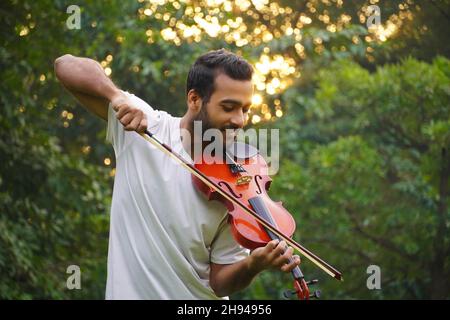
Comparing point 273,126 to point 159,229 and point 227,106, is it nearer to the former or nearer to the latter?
point 227,106

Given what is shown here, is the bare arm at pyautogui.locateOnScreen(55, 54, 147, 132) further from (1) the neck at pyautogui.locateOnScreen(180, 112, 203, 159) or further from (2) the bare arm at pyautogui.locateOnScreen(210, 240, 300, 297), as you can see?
(2) the bare arm at pyautogui.locateOnScreen(210, 240, 300, 297)

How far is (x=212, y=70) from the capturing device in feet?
9.75

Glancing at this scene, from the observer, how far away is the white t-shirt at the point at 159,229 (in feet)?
8.90

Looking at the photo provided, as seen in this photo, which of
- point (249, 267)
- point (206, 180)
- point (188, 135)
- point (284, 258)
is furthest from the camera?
point (188, 135)

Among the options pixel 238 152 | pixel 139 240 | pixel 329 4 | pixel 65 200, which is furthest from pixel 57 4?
pixel 139 240

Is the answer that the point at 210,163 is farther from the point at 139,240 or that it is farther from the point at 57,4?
the point at 57,4

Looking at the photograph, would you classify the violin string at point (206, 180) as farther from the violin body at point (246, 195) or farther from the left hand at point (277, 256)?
the left hand at point (277, 256)

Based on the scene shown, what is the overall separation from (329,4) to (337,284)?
242 centimetres

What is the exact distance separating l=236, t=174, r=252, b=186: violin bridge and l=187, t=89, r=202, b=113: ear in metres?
0.29

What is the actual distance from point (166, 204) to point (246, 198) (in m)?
0.32

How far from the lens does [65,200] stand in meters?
6.64

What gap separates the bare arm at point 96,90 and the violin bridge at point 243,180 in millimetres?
443

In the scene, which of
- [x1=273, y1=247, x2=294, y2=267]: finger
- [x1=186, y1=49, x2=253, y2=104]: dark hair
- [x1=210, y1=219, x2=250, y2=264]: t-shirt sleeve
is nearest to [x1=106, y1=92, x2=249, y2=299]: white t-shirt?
[x1=210, y1=219, x2=250, y2=264]: t-shirt sleeve

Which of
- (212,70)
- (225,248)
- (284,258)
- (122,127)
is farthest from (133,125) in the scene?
(284,258)
